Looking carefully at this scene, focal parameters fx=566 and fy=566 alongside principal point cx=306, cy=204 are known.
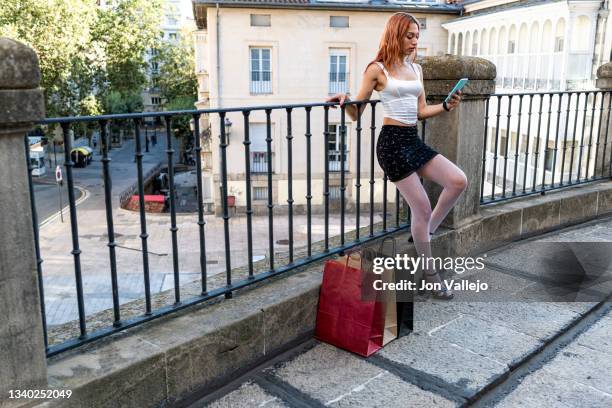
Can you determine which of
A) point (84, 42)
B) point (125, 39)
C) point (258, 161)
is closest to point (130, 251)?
point (258, 161)

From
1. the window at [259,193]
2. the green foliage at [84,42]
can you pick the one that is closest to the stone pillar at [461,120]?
the window at [259,193]

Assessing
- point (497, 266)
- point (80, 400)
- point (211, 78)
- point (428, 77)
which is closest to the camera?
point (80, 400)

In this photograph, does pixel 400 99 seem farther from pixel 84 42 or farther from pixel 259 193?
pixel 84 42

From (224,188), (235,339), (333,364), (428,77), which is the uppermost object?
(428,77)

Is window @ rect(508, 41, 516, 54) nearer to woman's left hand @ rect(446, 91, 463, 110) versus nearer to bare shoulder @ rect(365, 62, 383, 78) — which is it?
woman's left hand @ rect(446, 91, 463, 110)

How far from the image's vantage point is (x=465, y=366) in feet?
9.30

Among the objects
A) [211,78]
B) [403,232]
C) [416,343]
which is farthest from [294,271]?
[211,78]

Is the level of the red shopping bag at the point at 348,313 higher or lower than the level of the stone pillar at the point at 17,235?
lower

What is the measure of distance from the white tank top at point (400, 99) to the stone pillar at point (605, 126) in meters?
3.49

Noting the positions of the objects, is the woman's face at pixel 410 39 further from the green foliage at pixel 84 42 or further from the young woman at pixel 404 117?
the green foliage at pixel 84 42

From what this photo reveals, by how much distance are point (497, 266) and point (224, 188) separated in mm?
2309

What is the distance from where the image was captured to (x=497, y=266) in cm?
427

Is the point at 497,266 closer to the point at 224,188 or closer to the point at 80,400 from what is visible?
the point at 224,188

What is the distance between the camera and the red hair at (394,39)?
3.24m
